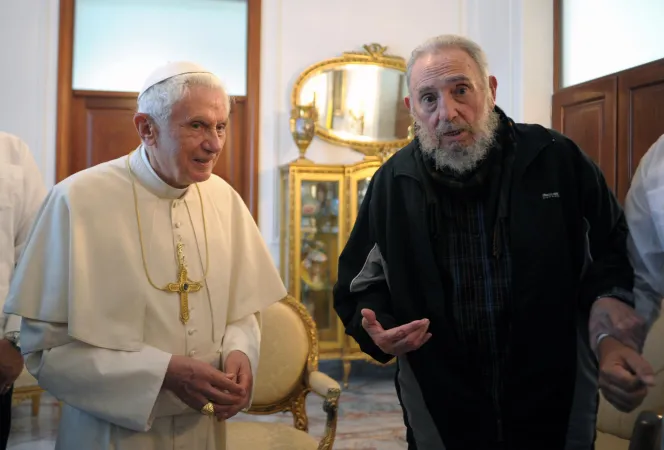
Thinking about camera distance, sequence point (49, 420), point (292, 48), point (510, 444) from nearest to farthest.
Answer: point (510, 444) → point (49, 420) → point (292, 48)

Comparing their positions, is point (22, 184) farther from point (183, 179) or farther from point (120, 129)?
point (120, 129)

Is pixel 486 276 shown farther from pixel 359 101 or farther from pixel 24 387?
pixel 359 101

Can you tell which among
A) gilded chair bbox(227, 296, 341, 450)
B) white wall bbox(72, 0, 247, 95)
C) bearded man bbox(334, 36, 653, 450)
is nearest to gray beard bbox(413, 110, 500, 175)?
bearded man bbox(334, 36, 653, 450)

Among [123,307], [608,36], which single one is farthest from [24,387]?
[608,36]

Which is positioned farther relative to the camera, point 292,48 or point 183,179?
point 292,48

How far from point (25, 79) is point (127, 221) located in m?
4.06

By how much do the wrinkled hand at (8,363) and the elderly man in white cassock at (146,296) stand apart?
0.20 m

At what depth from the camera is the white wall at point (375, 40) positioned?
17.4 ft

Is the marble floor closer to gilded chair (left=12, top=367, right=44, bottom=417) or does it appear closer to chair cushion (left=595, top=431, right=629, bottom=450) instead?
gilded chair (left=12, top=367, right=44, bottom=417)

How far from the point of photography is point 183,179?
1737 mm

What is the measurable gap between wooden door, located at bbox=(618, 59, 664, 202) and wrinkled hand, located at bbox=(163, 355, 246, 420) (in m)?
3.61

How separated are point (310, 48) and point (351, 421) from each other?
329 centimetres

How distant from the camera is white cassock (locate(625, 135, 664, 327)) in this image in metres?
1.45

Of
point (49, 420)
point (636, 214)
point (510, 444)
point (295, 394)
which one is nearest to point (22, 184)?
point (295, 394)
